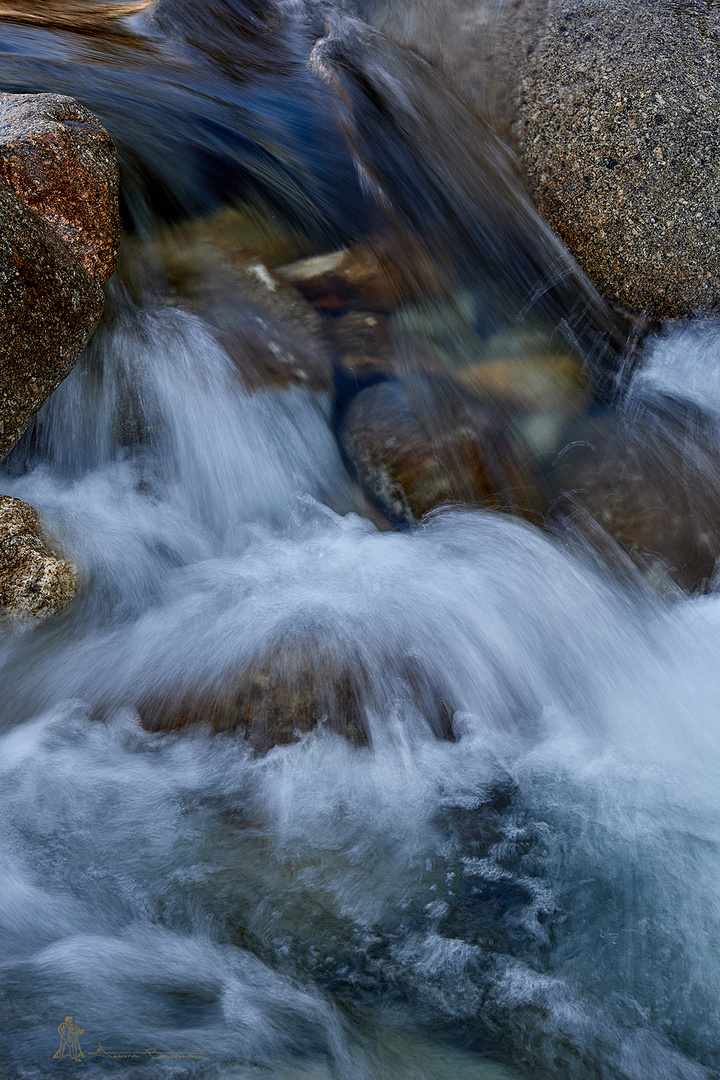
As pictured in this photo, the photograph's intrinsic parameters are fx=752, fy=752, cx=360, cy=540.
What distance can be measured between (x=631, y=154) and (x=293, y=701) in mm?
4120

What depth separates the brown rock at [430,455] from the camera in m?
3.92

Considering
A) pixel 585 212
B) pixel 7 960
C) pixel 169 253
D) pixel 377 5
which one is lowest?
pixel 7 960

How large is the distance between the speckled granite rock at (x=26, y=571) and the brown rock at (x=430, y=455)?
63.1 inches

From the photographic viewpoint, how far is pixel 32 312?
338 cm

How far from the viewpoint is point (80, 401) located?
13.2ft

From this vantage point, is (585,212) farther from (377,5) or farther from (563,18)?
(377,5)

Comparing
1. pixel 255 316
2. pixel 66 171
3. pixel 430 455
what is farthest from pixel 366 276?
pixel 66 171

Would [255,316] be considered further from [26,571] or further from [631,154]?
[631,154]

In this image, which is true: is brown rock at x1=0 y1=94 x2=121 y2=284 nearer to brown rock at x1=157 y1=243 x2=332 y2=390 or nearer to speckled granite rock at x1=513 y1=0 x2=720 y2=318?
brown rock at x1=157 y1=243 x2=332 y2=390

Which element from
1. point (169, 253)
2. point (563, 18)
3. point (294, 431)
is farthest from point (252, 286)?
point (563, 18)

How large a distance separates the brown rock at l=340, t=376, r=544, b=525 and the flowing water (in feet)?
0.39

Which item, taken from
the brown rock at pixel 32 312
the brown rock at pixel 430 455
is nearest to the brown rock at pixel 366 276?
the brown rock at pixel 430 455

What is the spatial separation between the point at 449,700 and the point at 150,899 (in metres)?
1.34

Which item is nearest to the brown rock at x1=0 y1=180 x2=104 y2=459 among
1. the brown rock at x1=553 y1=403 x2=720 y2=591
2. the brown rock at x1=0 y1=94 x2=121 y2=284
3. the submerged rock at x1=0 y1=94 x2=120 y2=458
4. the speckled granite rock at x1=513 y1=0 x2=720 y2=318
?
the submerged rock at x1=0 y1=94 x2=120 y2=458
